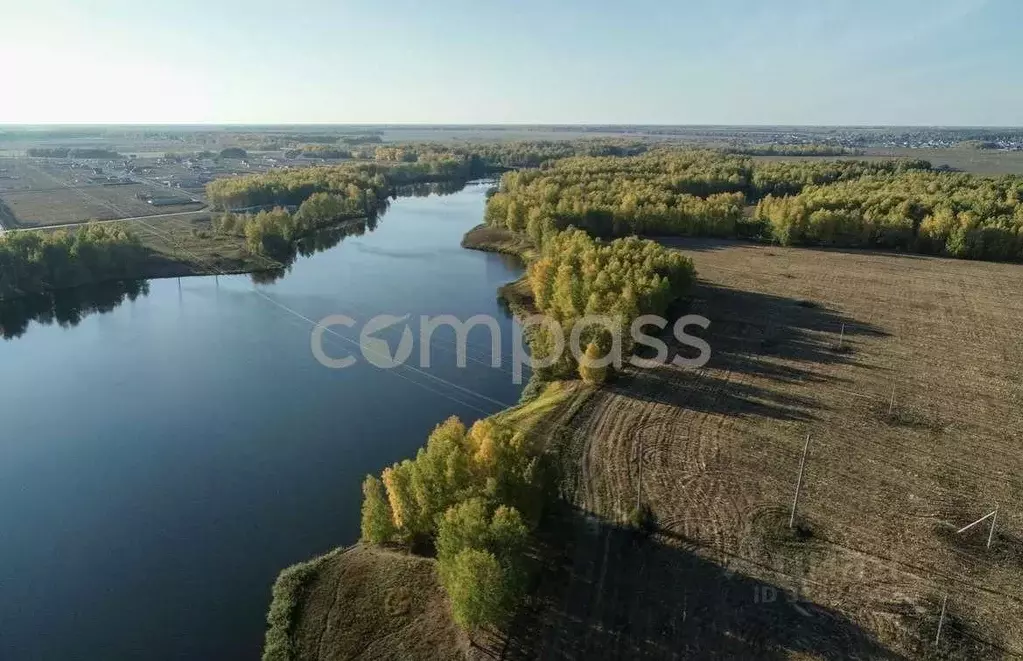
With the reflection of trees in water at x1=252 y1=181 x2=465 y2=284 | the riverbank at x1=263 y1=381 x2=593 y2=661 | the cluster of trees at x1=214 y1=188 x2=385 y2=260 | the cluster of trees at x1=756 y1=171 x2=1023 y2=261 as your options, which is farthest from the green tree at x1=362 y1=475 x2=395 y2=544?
the cluster of trees at x1=756 y1=171 x2=1023 y2=261

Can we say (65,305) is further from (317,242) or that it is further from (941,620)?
(941,620)

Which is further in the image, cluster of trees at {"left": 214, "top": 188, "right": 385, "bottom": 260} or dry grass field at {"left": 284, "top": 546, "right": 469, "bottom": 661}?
cluster of trees at {"left": 214, "top": 188, "right": 385, "bottom": 260}

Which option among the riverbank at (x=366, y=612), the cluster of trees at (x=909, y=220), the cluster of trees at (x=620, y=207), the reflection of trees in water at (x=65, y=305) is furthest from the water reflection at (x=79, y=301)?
the cluster of trees at (x=909, y=220)

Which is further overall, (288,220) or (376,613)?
(288,220)

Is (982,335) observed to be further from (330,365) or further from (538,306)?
(330,365)

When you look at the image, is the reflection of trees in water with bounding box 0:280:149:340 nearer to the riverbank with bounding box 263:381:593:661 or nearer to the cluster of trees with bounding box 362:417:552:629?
the riverbank with bounding box 263:381:593:661

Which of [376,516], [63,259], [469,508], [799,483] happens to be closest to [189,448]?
[376,516]

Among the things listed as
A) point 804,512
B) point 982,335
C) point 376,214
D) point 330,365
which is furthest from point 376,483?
point 376,214
